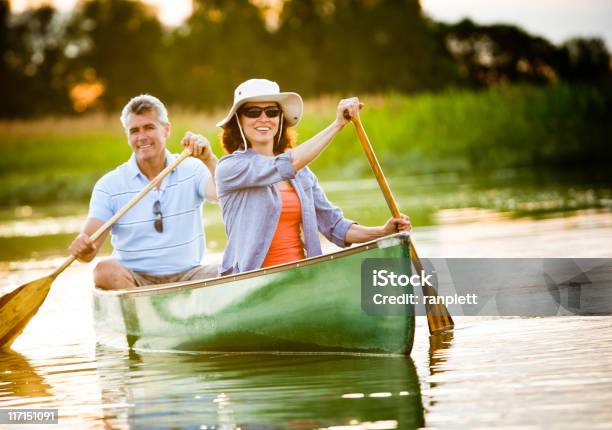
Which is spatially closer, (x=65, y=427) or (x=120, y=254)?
(x=65, y=427)

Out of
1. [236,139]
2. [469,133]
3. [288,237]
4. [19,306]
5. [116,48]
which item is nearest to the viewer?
[236,139]

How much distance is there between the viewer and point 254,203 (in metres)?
5.32

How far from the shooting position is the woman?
5223 millimetres

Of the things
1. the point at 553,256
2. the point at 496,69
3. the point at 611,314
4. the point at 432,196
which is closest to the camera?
the point at 611,314

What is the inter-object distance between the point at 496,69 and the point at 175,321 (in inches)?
1499

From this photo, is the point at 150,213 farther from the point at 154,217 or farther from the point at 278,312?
the point at 278,312

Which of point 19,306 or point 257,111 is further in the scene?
point 19,306

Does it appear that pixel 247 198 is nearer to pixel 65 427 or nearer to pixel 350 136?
pixel 65 427

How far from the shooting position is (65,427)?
4.42 m

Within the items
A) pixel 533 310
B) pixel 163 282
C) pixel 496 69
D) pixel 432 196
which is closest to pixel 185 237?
pixel 163 282

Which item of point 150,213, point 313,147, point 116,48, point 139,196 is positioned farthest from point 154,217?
point 116,48

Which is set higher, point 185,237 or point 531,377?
point 185,237

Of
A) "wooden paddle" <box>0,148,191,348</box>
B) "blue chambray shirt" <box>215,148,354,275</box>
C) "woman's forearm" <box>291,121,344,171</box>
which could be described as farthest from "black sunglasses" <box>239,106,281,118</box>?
"wooden paddle" <box>0,148,191,348</box>

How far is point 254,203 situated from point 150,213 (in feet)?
3.51
